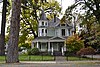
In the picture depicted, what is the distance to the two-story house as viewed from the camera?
5956cm

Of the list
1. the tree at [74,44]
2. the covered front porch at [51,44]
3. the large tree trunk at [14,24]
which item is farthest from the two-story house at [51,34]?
the large tree trunk at [14,24]

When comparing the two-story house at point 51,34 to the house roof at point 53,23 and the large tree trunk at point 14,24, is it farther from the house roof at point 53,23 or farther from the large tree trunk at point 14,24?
the large tree trunk at point 14,24

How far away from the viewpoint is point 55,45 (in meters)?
60.9

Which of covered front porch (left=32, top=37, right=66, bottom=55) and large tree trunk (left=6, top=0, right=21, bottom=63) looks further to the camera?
covered front porch (left=32, top=37, right=66, bottom=55)

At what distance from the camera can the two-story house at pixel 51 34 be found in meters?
59.6

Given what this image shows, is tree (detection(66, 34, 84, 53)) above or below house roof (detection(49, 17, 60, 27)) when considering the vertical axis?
below

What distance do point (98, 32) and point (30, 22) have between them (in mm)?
30532

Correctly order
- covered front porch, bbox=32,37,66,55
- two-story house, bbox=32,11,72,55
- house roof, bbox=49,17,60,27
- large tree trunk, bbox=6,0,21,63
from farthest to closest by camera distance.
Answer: house roof, bbox=49,17,60,27 < two-story house, bbox=32,11,72,55 < covered front porch, bbox=32,37,66,55 < large tree trunk, bbox=6,0,21,63

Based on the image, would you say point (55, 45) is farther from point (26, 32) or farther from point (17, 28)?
point (17, 28)

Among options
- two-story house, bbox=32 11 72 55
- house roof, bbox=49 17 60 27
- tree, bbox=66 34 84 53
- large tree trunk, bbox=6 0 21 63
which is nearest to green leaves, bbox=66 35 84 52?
tree, bbox=66 34 84 53

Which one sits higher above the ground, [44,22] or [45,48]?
[44,22]

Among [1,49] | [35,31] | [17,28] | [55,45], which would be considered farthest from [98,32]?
[35,31]

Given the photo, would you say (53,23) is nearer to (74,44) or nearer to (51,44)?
(51,44)

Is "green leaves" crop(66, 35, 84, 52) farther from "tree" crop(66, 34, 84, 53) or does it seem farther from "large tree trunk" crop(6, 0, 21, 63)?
"large tree trunk" crop(6, 0, 21, 63)
